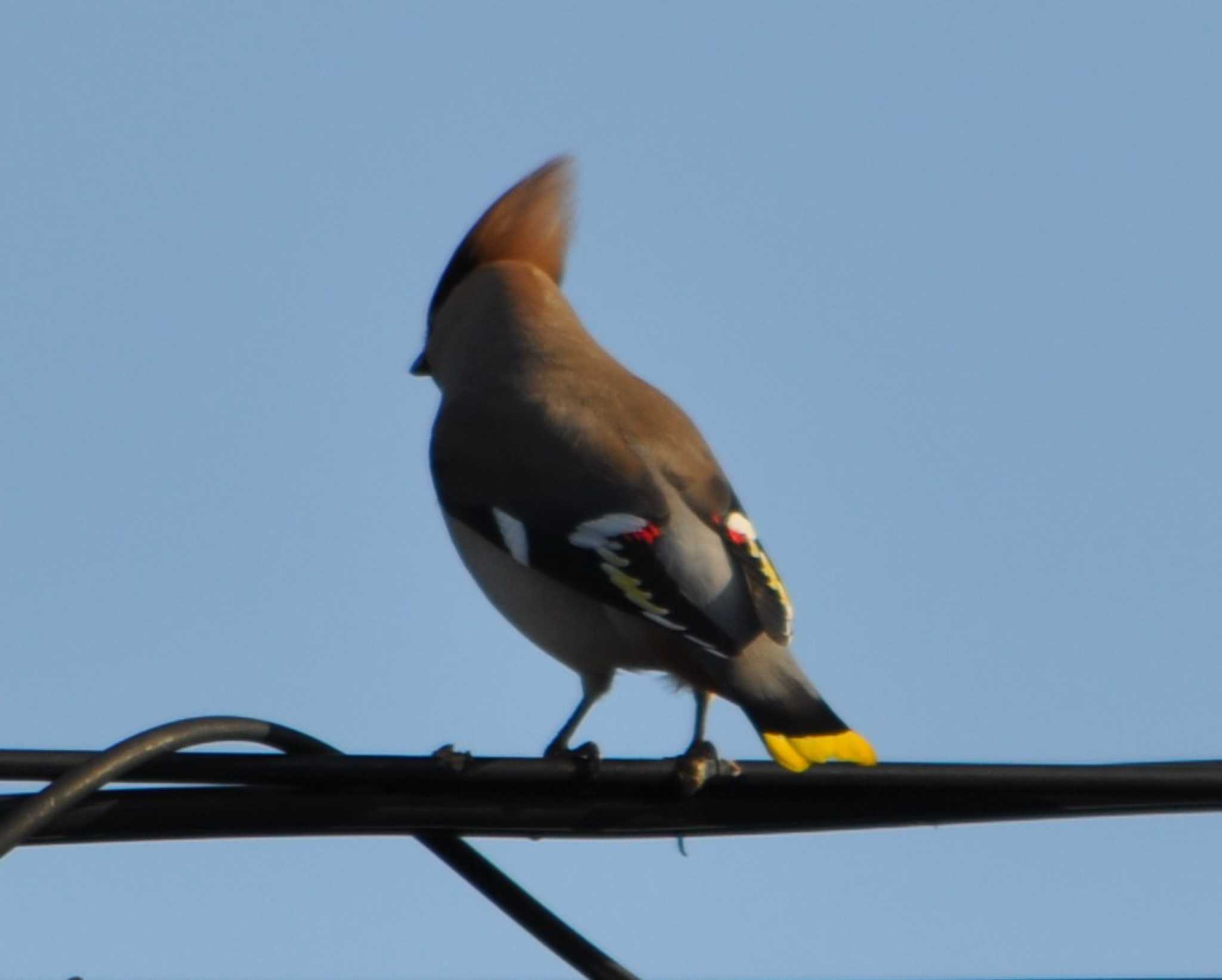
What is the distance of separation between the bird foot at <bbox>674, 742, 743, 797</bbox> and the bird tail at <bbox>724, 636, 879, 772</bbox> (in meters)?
0.55

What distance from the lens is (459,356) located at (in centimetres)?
802

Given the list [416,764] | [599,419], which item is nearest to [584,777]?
[416,764]

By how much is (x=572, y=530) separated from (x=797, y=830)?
6.25 ft

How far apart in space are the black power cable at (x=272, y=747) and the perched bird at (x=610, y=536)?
1.14m

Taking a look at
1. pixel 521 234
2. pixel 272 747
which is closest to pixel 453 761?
pixel 272 747

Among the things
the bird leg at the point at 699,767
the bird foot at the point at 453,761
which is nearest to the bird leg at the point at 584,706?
the bird leg at the point at 699,767

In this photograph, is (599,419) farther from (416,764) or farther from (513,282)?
(416,764)

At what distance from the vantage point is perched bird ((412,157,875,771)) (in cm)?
568

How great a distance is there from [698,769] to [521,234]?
15.7 feet

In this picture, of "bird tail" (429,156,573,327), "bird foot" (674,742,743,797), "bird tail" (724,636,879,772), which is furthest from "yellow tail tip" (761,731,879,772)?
"bird tail" (429,156,573,327)

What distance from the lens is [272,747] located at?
13.3 ft

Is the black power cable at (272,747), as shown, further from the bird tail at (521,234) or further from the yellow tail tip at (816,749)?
the bird tail at (521,234)

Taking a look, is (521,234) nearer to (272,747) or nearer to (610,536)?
(610,536)

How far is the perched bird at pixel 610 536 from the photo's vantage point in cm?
568
